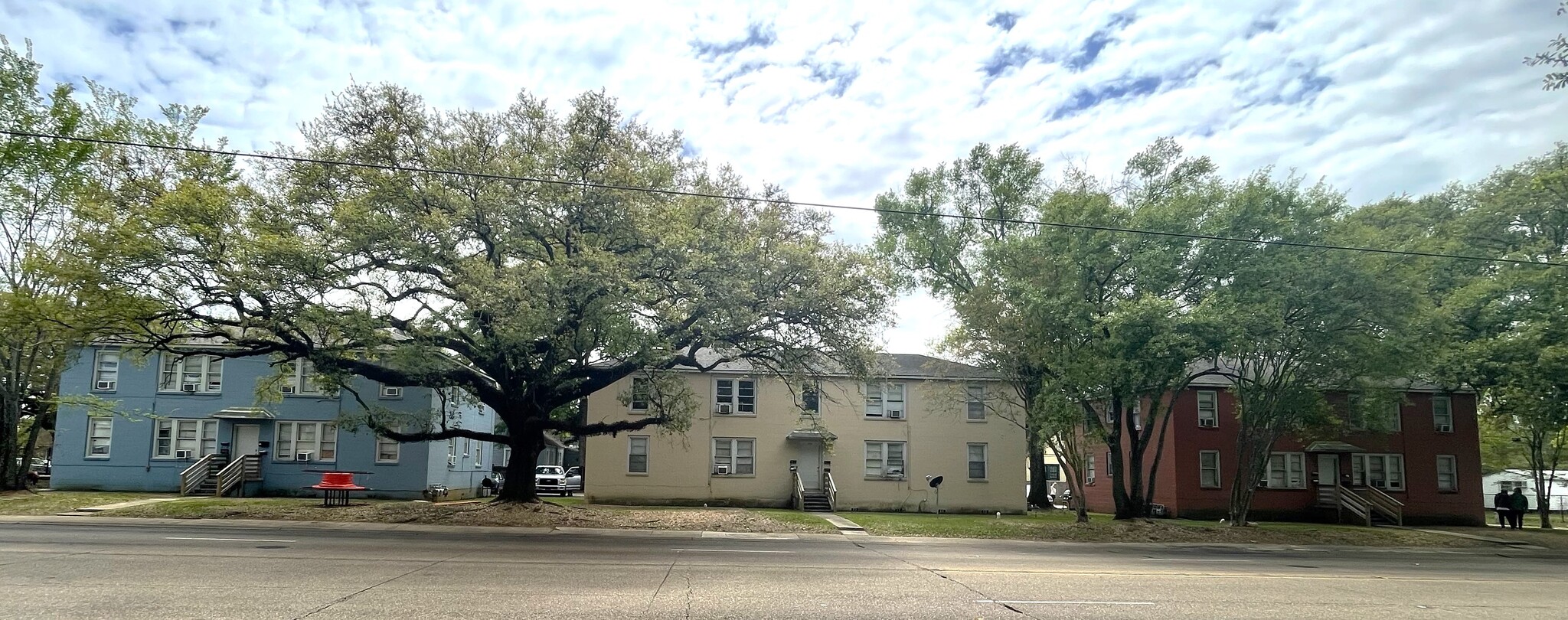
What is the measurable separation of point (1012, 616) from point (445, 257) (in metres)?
16.4

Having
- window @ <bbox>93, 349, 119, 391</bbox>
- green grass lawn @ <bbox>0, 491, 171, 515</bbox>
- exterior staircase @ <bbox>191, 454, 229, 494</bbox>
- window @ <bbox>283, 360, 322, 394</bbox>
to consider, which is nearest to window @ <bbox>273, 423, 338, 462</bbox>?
window @ <bbox>283, 360, 322, 394</bbox>

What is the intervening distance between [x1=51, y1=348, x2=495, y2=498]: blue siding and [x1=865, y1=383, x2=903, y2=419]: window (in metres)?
17.2

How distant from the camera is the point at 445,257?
850 inches

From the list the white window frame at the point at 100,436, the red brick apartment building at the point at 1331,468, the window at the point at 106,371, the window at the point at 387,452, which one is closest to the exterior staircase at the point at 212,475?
the white window frame at the point at 100,436

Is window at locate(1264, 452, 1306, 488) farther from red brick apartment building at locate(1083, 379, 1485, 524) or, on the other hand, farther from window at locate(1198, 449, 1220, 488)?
window at locate(1198, 449, 1220, 488)

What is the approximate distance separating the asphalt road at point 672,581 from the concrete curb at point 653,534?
1740 millimetres

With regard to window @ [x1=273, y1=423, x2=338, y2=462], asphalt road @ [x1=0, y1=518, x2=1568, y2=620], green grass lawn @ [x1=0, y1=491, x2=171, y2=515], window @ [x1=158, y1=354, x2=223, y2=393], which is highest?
window @ [x1=158, y1=354, x2=223, y2=393]

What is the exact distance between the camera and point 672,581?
40.2 ft

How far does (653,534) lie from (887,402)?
17.1 metres

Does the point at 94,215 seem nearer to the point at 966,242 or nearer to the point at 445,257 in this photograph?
the point at 445,257

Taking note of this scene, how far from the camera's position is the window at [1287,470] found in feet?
126

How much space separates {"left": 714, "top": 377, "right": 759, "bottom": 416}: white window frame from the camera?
120 feet

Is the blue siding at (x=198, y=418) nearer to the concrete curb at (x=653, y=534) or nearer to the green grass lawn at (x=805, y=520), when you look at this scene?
the concrete curb at (x=653, y=534)

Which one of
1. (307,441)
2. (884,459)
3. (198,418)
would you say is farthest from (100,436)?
(884,459)
